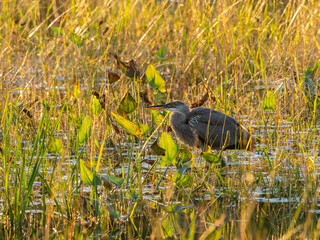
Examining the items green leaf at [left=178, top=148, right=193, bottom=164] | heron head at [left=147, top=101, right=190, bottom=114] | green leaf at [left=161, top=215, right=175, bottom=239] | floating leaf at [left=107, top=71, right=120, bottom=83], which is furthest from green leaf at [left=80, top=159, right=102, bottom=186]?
heron head at [left=147, top=101, right=190, bottom=114]

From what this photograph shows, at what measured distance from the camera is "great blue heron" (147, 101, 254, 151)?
4875 millimetres

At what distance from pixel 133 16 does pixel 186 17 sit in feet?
4.43

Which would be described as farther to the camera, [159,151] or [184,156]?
[184,156]

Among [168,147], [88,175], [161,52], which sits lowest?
[88,175]

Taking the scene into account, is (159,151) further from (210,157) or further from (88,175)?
(88,175)

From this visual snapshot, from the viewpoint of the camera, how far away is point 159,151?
3955 millimetres

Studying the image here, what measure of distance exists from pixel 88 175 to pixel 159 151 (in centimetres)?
62

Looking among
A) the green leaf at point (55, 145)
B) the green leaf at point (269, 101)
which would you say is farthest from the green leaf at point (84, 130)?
the green leaf at point (269, 101)

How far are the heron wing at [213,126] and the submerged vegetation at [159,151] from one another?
0.44 ft

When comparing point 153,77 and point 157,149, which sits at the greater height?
point 153,77

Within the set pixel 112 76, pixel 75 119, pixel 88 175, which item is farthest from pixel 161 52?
pixel 88 175

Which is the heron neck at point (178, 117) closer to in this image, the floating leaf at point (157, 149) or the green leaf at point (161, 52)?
the floating leaf at point (157, 149)

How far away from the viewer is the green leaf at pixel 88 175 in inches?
137

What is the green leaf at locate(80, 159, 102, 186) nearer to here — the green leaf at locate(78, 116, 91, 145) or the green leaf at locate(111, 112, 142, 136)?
the green leaf at locate(78, 116, 91, 145)
